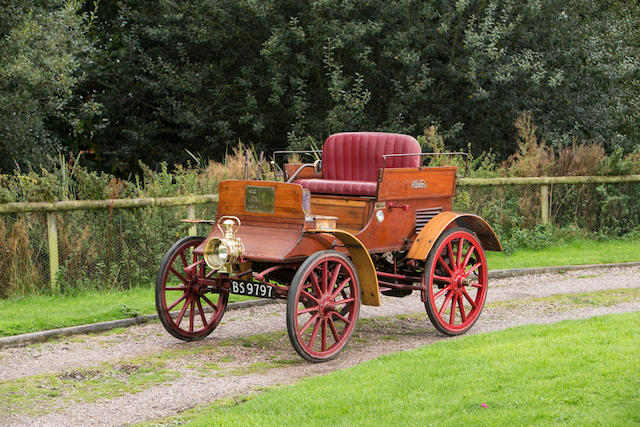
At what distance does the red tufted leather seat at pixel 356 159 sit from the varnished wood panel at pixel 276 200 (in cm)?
95

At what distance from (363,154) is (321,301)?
218 cm

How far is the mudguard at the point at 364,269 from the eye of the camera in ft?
24.4

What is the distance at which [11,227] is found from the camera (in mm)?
9977

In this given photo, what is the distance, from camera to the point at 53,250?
9977 mm

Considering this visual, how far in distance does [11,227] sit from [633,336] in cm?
697

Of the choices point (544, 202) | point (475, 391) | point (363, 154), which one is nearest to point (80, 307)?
point (363, 154)

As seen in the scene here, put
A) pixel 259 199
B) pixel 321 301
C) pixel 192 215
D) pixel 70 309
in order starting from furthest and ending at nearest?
pixel 192 215
pixel 70 309
pixel 259 199
pixel 321 301

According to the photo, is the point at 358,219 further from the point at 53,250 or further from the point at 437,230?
the point at 53,250

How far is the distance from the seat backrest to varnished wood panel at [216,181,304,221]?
1607mm

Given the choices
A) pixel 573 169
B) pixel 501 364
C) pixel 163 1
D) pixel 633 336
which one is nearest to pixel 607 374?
pixel 501 364

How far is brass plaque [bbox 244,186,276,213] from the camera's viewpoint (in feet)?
24.4

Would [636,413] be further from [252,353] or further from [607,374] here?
[252,353]

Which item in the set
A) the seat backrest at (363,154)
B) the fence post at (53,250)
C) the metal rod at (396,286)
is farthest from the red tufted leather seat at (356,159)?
the fence post at (53,250)

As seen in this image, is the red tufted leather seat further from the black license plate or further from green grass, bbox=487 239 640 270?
green grass, bbox=487 239 640 270
